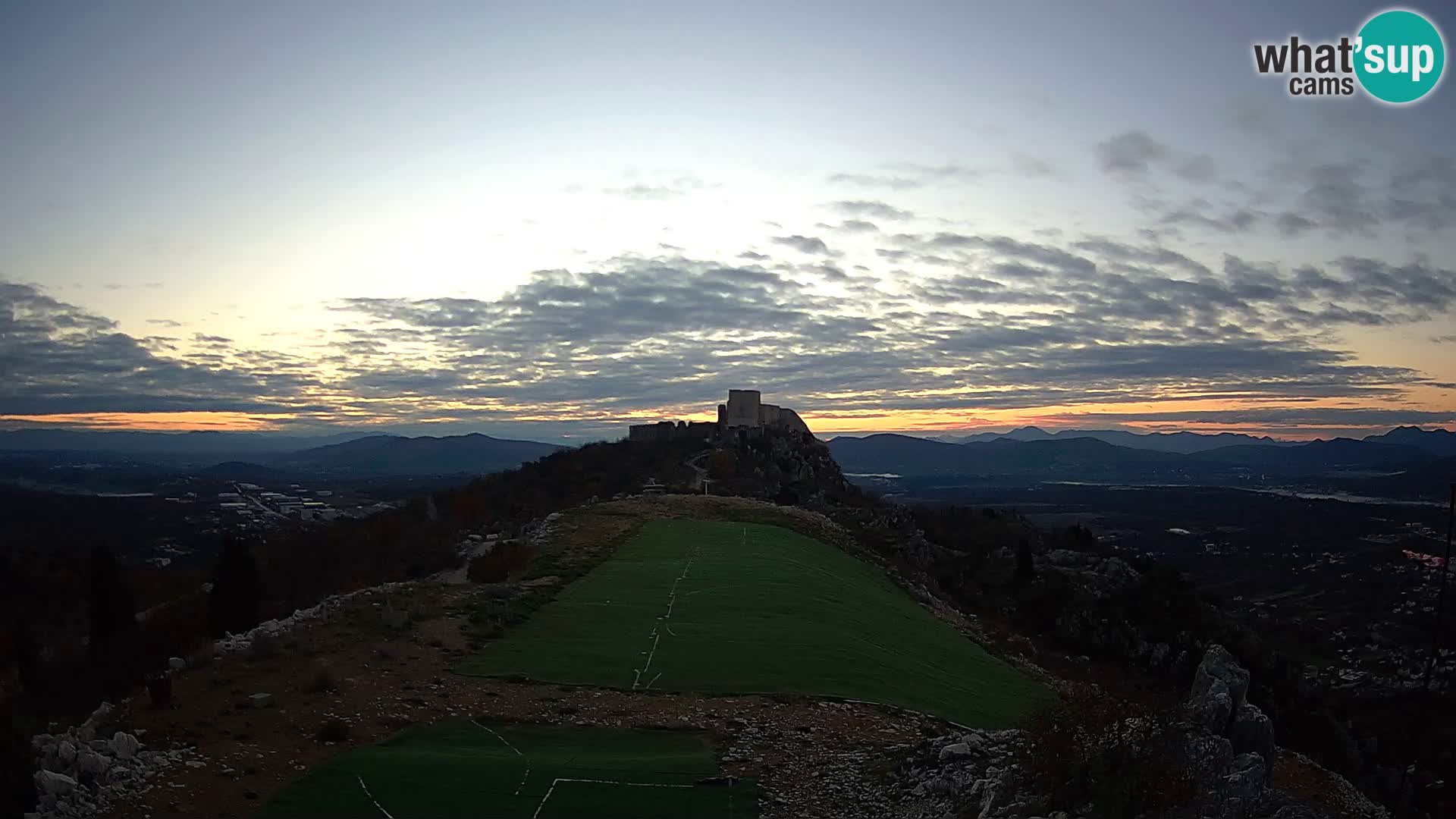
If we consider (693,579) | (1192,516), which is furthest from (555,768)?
(1192,516)

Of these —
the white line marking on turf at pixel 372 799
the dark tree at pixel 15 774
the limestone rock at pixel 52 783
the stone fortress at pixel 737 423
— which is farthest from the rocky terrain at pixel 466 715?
the stone fortress at pixel 737 423

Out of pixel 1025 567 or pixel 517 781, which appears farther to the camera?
pixel 1025 567

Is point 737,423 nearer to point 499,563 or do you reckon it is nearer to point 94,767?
point 499,563

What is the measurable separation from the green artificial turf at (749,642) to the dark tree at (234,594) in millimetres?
7950

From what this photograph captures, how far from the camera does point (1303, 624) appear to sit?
182 feet

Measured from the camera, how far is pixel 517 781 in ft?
32.0

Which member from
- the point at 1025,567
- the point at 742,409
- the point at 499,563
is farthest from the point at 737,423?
the point at 499,563

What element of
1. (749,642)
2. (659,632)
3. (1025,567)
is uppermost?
(659,632)

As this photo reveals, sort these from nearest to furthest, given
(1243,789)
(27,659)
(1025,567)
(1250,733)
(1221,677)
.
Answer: (1243,789)
(1250,733)
(1221,677)
(27,659)
(1025,567)

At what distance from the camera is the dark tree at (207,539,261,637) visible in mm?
21578

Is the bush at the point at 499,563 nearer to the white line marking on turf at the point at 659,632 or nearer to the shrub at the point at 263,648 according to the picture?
the white line marking on turf at the point at 659,632

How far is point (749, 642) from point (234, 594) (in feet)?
43.5

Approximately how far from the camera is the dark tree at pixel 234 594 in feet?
70.8

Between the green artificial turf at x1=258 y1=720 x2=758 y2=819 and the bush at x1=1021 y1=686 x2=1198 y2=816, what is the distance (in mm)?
2922
